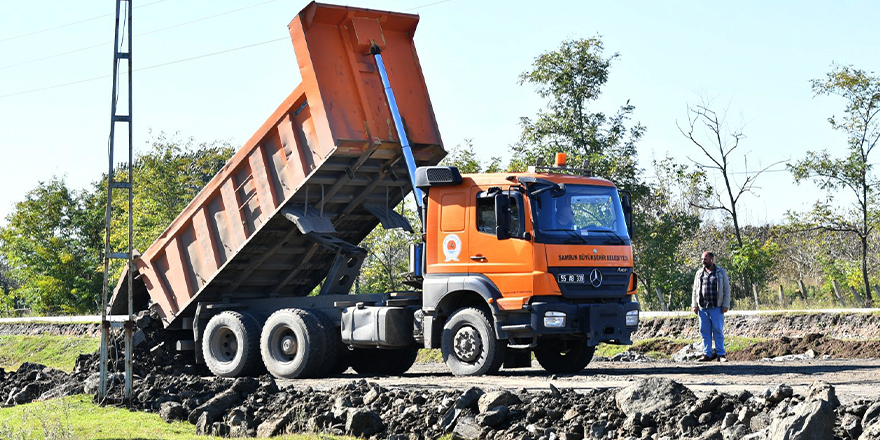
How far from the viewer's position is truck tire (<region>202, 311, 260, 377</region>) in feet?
46.7

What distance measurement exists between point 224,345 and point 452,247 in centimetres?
443

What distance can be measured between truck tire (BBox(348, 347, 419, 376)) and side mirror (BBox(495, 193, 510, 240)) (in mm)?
3579

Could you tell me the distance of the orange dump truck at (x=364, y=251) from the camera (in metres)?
12.0

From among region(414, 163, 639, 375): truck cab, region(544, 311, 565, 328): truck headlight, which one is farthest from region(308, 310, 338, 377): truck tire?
region(544, 311, 565, 328): truck headlight

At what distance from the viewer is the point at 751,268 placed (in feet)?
79.1

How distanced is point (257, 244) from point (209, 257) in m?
0.82

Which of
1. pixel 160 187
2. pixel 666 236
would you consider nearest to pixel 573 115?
pixel 666 236

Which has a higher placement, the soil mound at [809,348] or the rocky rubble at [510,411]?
the rocky rubble at [510,411]

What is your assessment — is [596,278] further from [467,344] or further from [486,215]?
[467,344]

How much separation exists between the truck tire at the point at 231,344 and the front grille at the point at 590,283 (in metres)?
4.77

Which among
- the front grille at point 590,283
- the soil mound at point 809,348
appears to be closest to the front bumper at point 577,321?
the front grille at point 590,283

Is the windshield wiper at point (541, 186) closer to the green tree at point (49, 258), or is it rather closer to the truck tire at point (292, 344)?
the truck tire at point (292, 344)

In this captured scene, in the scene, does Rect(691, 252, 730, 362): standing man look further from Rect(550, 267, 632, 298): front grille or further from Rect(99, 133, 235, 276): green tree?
Rect(99, 133, 235, 276): green tree

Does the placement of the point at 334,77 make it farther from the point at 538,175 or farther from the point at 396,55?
the point at 538,175
